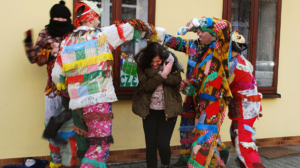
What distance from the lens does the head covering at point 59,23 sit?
283cm

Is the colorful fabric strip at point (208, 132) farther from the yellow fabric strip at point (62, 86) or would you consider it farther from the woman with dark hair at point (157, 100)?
the yellow fabric strip at point (62, 86)

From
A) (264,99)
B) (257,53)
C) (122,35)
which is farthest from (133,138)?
(257,53)

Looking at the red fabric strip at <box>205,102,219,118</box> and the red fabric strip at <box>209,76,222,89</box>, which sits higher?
the red fabric strip at <box>209,76,222,89</box>

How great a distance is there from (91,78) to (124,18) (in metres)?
1.65

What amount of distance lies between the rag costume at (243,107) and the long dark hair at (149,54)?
84 centimetres

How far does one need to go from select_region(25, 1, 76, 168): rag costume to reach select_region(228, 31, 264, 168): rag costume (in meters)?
1.93

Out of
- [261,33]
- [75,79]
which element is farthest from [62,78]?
[261,33]

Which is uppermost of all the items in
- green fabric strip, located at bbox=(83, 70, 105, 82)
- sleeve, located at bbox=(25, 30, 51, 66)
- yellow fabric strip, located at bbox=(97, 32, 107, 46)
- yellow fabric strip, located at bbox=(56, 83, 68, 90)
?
yellow fabric strip, located at bbox=(97, 32, 107, 46)

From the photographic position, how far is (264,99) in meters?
4.53

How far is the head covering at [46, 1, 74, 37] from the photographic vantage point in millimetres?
2832

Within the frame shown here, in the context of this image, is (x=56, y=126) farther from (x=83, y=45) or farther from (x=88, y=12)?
(x=88, y=12)

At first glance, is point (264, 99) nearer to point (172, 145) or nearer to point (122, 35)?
point (172, 145)

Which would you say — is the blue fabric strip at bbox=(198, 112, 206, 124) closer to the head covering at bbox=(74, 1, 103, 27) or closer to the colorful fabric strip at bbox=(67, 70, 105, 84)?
the colorful fabric strip at bbox=(67, 70, 105, 84)

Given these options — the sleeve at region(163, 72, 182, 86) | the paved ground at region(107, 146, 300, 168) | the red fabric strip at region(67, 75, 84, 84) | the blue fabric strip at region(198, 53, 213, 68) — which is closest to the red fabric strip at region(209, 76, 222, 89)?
the blue fabric strip at region(198, 53, 213, 68)
